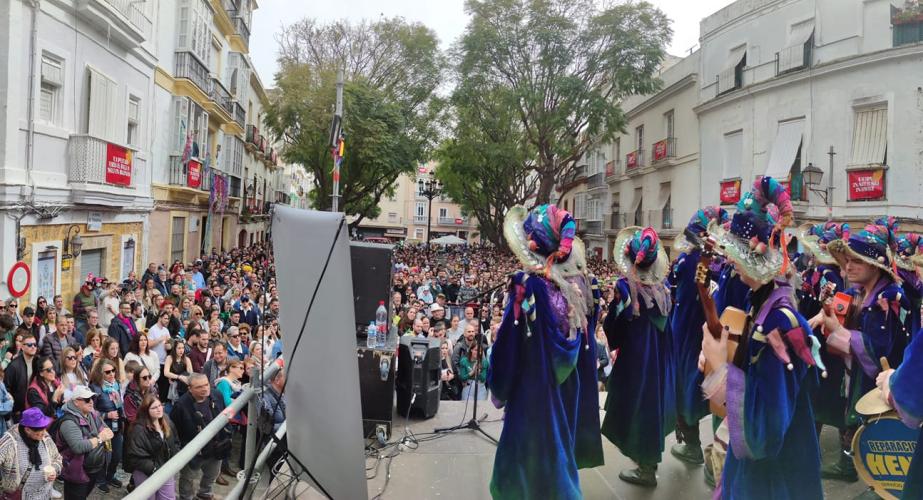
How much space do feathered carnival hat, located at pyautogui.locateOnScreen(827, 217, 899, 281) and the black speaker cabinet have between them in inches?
142

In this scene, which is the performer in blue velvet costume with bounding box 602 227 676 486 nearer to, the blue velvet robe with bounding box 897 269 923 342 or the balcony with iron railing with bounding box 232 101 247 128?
the blue velvet robe with bounding box 897 269 923 342

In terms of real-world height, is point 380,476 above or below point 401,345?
below

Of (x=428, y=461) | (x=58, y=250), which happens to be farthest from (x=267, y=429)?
(x=58, y=250)

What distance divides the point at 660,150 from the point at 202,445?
25.0 meters

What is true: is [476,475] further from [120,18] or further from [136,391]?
[120,18]

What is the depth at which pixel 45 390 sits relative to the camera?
5215mm

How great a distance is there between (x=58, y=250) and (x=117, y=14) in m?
4.98

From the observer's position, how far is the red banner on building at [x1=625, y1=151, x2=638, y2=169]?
2763cm

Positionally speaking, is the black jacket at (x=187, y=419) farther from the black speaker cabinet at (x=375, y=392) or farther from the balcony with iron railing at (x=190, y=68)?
the balcony with iron railing at (x=190, y=68)

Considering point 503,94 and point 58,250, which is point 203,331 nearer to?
point 58,250

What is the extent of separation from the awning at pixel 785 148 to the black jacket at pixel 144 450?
18.0m

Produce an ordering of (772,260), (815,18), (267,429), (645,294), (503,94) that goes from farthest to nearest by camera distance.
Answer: (503,94)
(815,18)
(645,294)
(267,429)
(772,260)

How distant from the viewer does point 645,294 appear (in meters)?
4.17

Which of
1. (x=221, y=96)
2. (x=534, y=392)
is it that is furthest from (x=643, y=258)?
(x=221, y=96)
